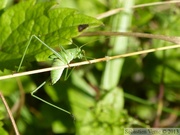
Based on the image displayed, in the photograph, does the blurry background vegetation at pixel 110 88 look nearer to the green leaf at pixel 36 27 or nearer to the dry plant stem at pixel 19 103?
the dry plant stem at pixel 19 103

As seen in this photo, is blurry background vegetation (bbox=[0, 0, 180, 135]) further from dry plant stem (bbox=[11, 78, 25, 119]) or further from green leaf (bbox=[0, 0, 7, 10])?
green leaf (bbox=[0, 0, 7, 10])

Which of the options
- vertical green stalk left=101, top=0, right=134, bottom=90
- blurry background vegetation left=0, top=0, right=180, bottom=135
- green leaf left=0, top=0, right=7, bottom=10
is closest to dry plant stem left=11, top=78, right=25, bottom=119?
blurry background vegetation left=0, top=0, right=180, bottom=135

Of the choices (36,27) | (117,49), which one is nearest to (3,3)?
(36,27)

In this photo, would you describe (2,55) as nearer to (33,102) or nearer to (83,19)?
(83,19)

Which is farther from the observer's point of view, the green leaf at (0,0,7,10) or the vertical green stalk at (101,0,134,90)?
the vertical green stalk at (101,0,134,90)

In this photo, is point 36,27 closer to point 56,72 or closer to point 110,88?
point 56,72

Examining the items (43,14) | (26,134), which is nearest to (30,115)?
(26,134)
